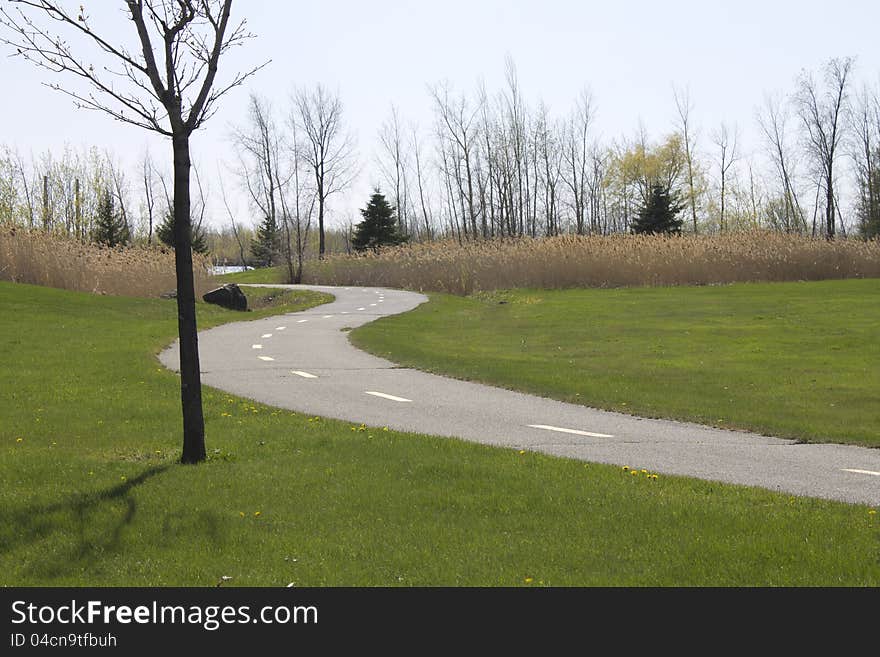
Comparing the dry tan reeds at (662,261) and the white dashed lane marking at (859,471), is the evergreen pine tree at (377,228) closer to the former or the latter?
the dry tan reeds at (662,261)

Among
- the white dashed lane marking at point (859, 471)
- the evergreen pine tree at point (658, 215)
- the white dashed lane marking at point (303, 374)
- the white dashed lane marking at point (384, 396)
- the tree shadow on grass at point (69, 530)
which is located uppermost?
the evergreen pine tree at point (658, 215)

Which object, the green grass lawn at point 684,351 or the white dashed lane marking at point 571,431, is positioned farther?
the green grass lawn at point 684,351

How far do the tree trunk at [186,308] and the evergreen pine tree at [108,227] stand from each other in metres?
56.8

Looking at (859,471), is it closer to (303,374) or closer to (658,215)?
(303,374)

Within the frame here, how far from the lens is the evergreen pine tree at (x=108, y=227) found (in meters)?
62.9

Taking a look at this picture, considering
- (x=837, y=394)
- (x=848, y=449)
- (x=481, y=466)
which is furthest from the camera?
(x=837, y=394)

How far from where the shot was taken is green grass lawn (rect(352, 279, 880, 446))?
11.8 metres

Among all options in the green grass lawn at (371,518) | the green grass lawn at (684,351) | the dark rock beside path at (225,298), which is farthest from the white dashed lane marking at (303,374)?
the dark rock beside path at (225,298)

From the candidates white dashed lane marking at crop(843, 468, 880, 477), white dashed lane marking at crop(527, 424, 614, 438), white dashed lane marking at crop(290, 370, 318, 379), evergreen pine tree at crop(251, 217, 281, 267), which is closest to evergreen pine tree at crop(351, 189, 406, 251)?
evergreen pine tree at crop(251, 217, 281, 267)

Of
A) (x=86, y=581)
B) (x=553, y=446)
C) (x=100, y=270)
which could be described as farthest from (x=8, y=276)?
(x=86, y=581)

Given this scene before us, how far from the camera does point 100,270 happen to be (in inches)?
1227

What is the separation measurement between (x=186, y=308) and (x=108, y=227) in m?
60.1
